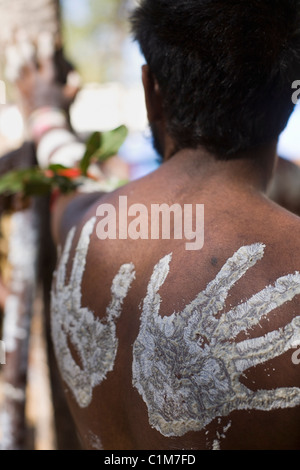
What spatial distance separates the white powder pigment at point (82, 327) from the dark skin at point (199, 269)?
0.02 metres

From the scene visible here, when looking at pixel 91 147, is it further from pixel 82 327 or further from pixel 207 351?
pixel 207 351

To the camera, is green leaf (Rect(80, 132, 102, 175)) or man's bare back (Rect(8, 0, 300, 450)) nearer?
man's bare back (Rect(8, 0, 300, 450))

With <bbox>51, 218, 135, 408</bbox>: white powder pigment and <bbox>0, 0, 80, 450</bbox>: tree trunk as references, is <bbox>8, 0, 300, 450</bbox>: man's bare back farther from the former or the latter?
<bbox>0, 0, 80, 450</bbox>: tree trunk

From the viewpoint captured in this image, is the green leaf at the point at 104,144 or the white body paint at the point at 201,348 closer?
the white body paint at the point at 201,348

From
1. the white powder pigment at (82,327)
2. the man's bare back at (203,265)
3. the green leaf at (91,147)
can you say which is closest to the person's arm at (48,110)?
the green leaf at (91,147)

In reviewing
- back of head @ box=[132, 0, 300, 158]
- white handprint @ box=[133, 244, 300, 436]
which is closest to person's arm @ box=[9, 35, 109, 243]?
back of head @ box=[132, 0, 300, 158]

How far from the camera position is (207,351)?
1.06 metres

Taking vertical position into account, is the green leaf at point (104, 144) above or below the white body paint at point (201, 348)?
above

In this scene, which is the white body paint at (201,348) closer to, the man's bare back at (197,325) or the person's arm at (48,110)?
the man's bare back at (197,325)

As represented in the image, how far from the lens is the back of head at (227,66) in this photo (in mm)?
1098

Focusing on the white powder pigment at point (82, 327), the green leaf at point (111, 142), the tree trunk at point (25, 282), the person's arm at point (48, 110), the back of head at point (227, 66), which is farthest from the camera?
the person's arm at point (48, 110)

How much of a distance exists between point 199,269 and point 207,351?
0.57 feet

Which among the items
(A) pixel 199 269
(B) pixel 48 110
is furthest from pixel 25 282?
(A) pixel 199 269

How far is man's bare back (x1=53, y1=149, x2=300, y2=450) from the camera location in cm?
100
